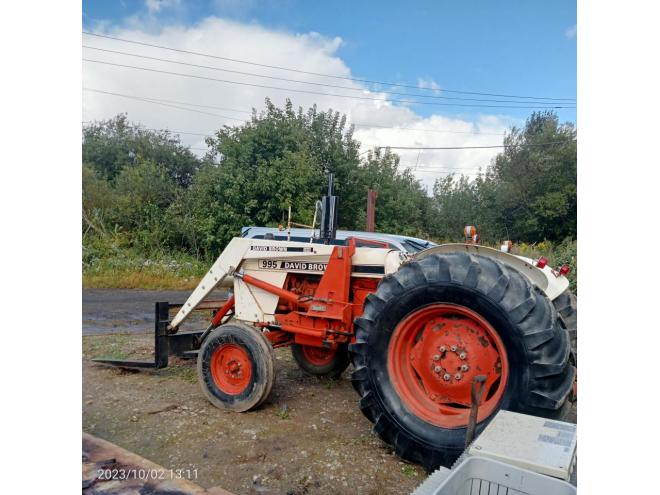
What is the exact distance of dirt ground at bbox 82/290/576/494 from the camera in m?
2.64

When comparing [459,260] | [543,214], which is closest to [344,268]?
[459,260]

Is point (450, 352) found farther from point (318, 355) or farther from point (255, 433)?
point (318, 355)

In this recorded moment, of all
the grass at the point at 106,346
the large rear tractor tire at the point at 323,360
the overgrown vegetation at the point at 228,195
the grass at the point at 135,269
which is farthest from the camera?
the overgrown vegetation at the point at 228,195

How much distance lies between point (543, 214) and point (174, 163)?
13211 millimetres

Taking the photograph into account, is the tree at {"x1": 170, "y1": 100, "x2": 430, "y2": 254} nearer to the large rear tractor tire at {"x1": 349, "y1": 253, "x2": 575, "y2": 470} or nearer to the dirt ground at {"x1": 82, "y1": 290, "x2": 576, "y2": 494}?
the dirt ground at {"x1": 82, "y1": 290, "x2": 576, "y2": 494}

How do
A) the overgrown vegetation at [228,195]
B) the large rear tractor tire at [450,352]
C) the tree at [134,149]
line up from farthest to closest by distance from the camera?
the tree at [134,149], the overgrown vegetation at [228,195], the large rear tractor tire at [450,352]

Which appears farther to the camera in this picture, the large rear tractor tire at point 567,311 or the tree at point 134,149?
the tree at point 134,149

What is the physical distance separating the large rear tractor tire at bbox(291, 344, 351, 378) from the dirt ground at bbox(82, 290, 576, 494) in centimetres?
8

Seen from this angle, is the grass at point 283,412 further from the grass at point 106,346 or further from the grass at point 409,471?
the grass at point 106,346

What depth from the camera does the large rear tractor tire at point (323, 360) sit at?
170 inches

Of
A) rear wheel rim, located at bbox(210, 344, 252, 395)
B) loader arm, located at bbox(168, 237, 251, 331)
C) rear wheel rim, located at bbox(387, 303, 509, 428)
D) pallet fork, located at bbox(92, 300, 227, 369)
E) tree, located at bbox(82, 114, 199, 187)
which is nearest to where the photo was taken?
rear wheel rim, located at bbox(387, 303, 509, 428)

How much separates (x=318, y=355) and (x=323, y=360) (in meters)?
0.06

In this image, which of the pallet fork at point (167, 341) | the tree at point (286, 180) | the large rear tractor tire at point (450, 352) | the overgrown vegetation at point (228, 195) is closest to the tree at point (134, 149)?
the overgrown vegetation at point (228, 195)

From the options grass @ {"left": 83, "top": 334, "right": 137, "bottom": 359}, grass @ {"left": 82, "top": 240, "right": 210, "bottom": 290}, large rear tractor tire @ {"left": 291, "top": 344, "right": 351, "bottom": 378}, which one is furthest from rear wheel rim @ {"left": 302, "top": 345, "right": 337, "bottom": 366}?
grass @ {"left": 82, "top": 240, "right": 210, "bottom": 290}
